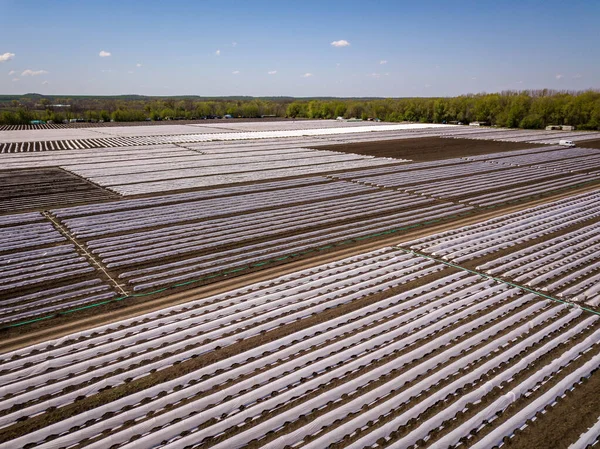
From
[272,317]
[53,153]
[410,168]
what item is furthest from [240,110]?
[272,317]

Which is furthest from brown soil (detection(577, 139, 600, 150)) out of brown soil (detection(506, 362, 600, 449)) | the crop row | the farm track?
brown soil (detection(506, 362, 600, 449))

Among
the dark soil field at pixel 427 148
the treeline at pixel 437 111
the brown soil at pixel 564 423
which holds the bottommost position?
the brown soil at pixel 564 423

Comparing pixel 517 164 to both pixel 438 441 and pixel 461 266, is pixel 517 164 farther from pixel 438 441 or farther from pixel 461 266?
pixel 438 441

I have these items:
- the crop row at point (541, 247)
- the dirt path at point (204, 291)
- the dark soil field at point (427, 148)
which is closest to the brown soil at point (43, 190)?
the dirt path at point (204, 291)

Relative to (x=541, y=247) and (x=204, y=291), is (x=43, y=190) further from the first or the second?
(x=541, y=247)

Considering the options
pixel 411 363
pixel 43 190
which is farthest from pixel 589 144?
pixel 43 190

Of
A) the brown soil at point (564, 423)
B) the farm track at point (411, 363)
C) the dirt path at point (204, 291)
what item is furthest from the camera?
the dirt path at point (204, 291)

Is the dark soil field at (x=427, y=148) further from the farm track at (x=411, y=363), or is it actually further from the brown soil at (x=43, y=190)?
the farm track at (x=411, y=363)
